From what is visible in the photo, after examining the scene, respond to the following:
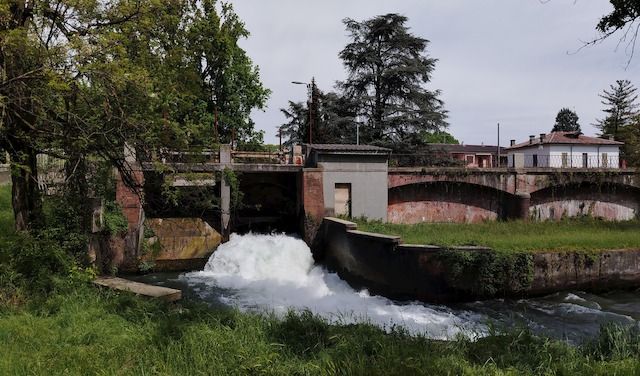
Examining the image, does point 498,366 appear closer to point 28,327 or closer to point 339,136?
point 28,327

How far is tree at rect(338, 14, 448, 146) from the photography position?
32906 millimetres

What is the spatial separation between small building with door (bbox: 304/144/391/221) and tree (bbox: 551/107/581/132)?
70.0 m

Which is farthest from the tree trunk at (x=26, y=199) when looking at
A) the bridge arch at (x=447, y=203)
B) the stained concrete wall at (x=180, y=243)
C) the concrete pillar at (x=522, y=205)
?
the concrete pillar at (x=522, y=205)

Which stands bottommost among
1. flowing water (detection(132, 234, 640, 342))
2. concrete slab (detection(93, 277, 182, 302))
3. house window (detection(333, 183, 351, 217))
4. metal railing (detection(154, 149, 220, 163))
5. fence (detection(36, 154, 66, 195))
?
flowing water (detection(132, 234, 640, 342))

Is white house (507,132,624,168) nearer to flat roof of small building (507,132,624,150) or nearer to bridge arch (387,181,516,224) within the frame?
flat roof of small building (507,132,624,150)

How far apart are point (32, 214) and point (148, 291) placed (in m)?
2.94

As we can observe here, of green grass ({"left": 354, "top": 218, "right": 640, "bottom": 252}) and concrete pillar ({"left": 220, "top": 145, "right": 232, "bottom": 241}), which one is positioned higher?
concrete pillar ({"left": 220, "top": 145, "right": 232, "bottom": 241})

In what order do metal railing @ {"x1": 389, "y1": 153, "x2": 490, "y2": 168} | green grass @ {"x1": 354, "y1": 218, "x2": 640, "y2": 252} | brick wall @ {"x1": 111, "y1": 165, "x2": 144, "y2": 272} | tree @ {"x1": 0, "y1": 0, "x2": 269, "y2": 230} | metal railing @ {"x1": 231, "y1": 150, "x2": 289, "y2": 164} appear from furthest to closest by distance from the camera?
metal railing @ {"x1": 389, "y1": 153, "x2": 490, "y2": 168} → metal railing @ {"x1": 231, "y1": 150, "x2": 289, "y2": 164} → brick wall @ {"x1": 111, "y1": 165, "x2": 144, "y2": 272} → green grass @ {"x1": 354, "y1": 218, "x2": 640, "y2": 252} → tree @ {"x1": 0, "y1": 0, "x2": 269, "y2": 230}

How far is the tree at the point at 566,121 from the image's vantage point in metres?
78.8

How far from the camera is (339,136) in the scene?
34250mm

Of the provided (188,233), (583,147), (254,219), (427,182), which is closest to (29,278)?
(188,233)

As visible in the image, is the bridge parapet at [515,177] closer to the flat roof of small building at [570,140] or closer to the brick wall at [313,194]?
the brick wall at [313,194]

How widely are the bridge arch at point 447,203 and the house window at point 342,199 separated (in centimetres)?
297

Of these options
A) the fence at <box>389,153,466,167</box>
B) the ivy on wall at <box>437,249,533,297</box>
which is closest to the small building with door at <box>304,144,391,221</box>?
the ivy on wall at <box>437,249,533,297</box>
